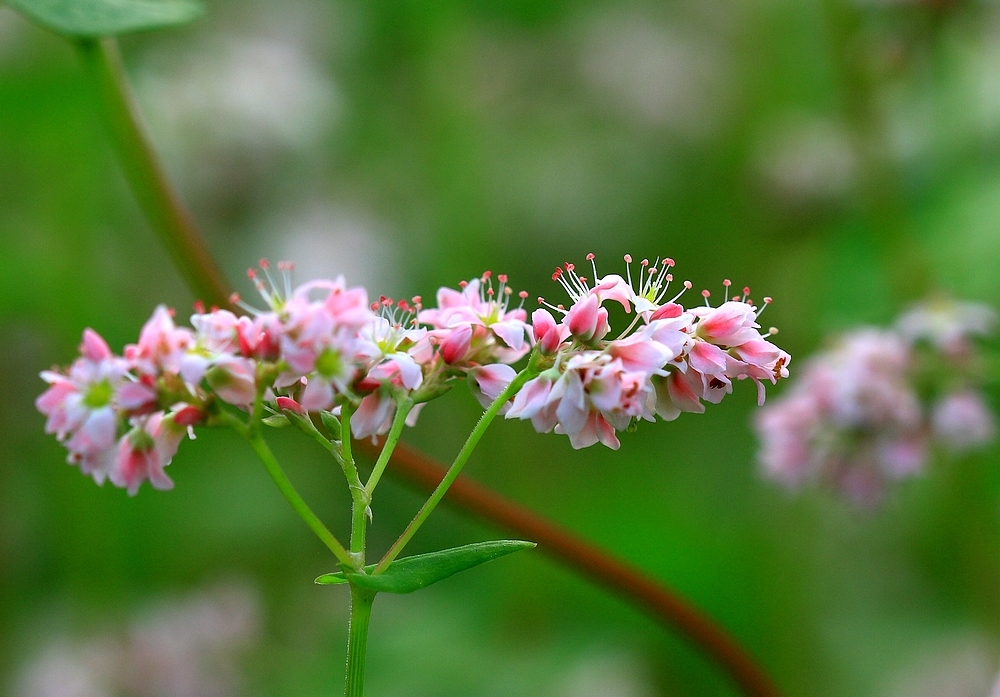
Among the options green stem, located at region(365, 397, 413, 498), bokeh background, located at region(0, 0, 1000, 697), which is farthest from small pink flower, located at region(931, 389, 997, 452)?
green stem, located at region(365, 397, 413, 498)

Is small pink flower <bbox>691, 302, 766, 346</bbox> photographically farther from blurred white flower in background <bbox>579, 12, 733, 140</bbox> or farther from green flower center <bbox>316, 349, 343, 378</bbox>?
blurred white flower in background <bbox>579, 12, 733, 140</bbox>

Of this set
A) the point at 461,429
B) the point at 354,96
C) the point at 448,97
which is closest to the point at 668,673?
the point at 461,429

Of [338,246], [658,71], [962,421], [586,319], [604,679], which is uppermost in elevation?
[658,71]

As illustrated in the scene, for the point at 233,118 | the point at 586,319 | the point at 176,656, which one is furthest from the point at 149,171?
the point at 233,118

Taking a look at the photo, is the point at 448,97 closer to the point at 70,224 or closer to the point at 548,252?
the point at 548,252

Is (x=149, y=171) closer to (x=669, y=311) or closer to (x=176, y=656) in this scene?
(x=669, y=311)

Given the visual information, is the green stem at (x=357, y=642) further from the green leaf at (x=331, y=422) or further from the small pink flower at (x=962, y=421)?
the small pink flower at (x=962, y=421)

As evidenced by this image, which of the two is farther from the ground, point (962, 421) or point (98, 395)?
point (98, 395)
